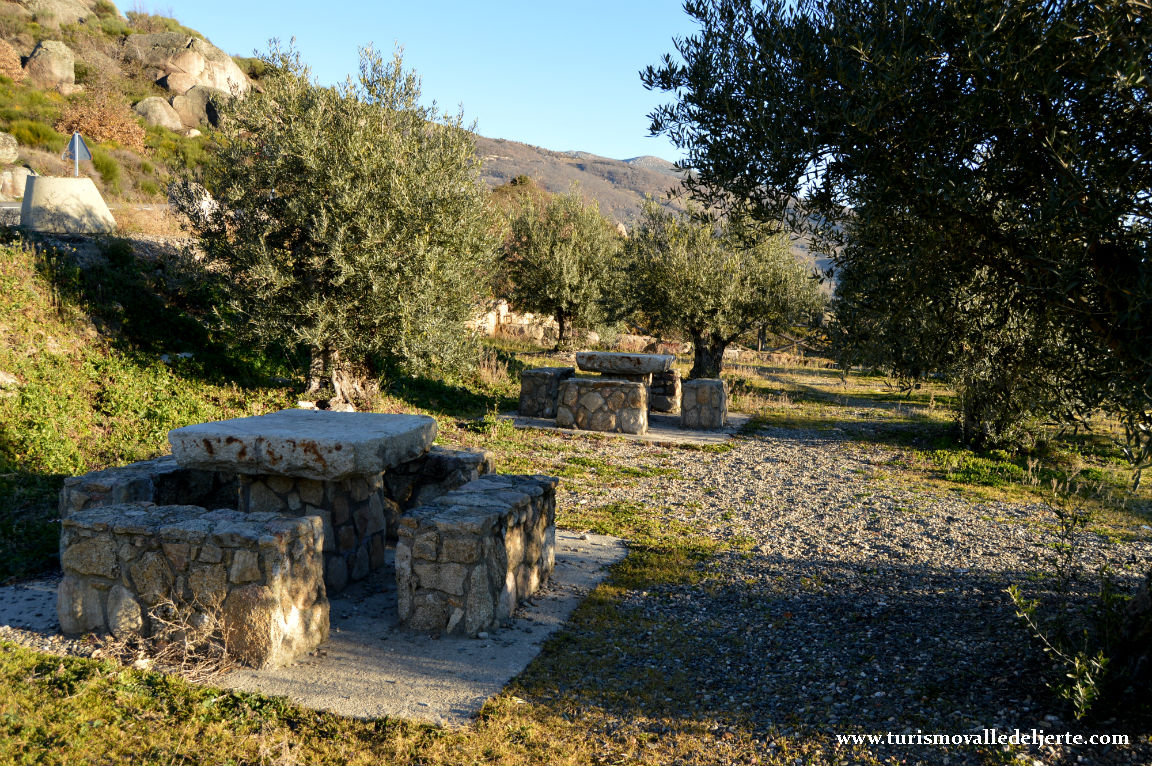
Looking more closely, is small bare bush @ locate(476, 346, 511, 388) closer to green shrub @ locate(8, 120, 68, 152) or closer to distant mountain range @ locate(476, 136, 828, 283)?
green shrub @ locate(8, 120, 68, 152)

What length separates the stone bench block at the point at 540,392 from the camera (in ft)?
48.4

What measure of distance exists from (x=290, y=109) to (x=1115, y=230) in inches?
407

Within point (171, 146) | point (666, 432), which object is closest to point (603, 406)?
point (666, 432)

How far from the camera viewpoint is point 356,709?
4266mm

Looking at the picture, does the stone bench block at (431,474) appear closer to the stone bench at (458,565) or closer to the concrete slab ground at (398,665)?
the concrete slab ground at (398,665)

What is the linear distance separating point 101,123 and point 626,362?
2502cm

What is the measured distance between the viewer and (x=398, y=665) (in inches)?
191

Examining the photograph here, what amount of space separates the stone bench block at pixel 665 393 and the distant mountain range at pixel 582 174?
169ft

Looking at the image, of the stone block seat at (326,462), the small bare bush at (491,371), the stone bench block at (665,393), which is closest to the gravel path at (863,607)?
the stone block seat at (326,462)

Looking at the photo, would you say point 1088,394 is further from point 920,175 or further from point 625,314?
point 625,314

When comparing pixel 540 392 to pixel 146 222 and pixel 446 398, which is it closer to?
pixel 446 398

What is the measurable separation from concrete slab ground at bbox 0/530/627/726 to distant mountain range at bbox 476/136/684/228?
62172 mm

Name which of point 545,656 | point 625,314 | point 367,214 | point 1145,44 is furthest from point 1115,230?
point 625,314

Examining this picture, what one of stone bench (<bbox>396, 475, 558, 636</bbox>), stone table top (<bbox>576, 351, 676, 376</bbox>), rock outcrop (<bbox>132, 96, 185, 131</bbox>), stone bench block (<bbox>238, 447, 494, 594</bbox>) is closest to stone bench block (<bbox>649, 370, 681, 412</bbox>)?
stone table top (<bbox>576, 351, 676, 376</bbox>)
